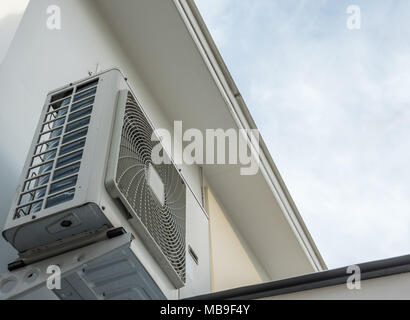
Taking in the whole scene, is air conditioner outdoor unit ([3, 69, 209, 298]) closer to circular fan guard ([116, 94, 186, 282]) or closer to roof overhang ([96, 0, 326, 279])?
circular fan guard ([116, 94, 186, 282])

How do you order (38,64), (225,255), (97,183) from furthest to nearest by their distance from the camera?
(225,255) < (38,64) < (97,183)

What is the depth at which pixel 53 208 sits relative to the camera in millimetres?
1246

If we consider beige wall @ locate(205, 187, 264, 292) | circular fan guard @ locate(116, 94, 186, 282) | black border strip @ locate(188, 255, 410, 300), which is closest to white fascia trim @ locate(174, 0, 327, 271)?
beige wall @ locate(205, 187, 264, 292)

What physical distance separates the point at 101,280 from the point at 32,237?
0.20 meters

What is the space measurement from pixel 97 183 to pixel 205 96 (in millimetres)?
1998

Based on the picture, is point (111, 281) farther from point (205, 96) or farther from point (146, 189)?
point (205, 96)

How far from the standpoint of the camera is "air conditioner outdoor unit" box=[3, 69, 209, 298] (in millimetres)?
1265

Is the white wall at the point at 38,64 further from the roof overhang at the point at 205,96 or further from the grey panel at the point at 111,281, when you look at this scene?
the grey panel at the point at 111,281

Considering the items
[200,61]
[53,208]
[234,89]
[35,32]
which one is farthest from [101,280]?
[234,89]

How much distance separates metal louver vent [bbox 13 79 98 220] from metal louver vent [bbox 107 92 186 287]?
0.32ft

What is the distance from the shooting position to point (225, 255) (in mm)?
3568

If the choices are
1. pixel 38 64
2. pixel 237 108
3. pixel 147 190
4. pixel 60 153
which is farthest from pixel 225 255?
pixel 60 153

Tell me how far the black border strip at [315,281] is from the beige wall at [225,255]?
1.71 metres

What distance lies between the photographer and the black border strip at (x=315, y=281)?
1.31 metres
